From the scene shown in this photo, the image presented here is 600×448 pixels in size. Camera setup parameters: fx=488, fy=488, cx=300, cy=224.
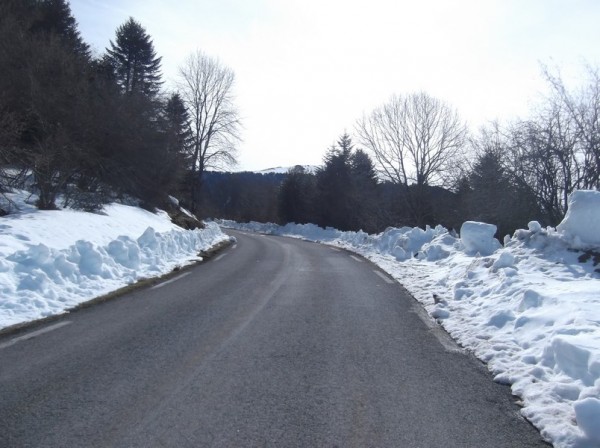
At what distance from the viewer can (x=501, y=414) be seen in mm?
4188

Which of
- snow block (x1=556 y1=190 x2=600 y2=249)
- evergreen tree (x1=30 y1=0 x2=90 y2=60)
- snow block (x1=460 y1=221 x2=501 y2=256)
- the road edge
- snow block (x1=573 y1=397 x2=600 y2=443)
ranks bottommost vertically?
the road edge

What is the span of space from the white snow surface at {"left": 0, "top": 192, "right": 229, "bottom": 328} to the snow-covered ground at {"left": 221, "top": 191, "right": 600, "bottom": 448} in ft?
20.8

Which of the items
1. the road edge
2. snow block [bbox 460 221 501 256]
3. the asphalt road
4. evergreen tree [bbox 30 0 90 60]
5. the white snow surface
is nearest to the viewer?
the asphalt road

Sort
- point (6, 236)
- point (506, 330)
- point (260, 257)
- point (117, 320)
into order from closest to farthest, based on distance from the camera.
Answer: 1. point (506, 330)
2. point (117, 320)
3. point (6, 236)
4. point (260, 257)

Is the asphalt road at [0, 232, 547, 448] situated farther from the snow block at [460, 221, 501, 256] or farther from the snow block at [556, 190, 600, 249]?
the snow block at [460, 221, 501, 256]

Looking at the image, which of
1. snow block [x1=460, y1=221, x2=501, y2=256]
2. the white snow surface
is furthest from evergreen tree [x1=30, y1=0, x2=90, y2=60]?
snow block [x1=460, y1=221, x2=501, y2=256]

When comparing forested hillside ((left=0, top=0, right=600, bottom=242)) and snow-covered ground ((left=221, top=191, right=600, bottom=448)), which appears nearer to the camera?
snow-covered ground ((left=221, top=191, right=600, bottom=448))

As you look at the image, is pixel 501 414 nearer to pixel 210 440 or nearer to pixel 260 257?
pixel 210 440

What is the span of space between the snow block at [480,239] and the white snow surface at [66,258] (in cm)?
855

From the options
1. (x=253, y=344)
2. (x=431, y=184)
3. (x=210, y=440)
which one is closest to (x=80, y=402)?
(x=210, y=440)

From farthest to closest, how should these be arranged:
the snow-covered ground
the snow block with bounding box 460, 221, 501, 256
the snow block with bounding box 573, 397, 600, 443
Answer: the snow block with bounding box 460, 221, 501, 256, the snow-covered ground, the snow block with bounding box 573, 397, 600, 443

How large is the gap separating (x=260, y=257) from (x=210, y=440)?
596 inches

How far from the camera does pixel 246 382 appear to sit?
479cm

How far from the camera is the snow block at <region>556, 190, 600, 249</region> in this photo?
944cm
